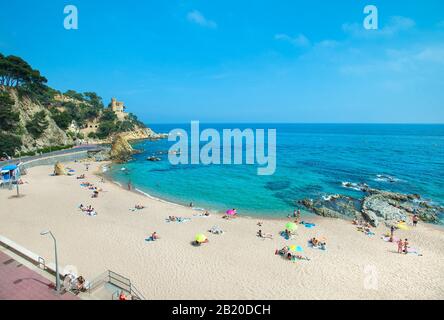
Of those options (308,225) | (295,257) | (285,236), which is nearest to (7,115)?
(285,236)

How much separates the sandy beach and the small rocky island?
2.00 m

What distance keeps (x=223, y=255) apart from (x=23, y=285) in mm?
10367

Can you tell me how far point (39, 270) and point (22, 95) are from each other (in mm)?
57282

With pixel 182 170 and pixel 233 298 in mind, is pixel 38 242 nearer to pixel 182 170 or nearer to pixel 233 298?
pixel 233 298

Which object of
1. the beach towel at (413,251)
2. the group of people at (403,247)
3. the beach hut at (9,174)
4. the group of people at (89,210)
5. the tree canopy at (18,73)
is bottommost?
the beach towel at (413,251)

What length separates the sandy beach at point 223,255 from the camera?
13383 mm

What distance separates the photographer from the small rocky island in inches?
968

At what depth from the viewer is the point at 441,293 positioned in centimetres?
1337

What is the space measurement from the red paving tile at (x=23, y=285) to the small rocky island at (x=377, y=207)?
73.8ft

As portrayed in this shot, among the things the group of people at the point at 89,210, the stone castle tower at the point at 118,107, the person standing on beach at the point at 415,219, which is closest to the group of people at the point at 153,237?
the group of people at the point at 89,210

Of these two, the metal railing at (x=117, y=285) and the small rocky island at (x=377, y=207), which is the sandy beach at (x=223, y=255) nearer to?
the metal railing at (x=117, y=285)

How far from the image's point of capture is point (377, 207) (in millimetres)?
25969

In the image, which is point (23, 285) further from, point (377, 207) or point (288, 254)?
point (377, 207)

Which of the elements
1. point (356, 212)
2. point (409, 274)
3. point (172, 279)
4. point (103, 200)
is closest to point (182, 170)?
point (103, 200)
